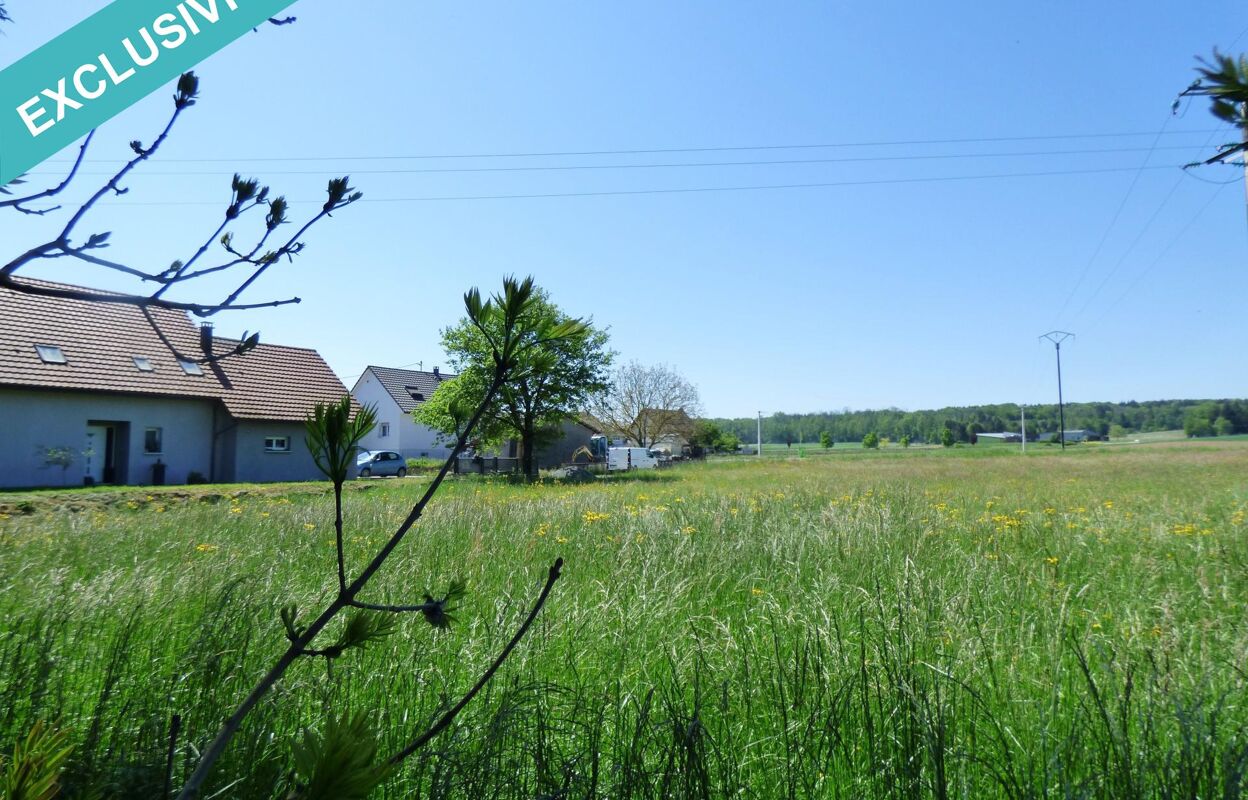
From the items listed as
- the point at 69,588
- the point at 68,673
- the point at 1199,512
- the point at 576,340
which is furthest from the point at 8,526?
the point at 1199,512

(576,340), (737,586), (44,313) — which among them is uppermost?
(44,313)

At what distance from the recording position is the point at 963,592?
12.6 feet

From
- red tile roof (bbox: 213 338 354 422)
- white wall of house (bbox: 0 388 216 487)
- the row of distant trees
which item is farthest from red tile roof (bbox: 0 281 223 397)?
the row of distant trees

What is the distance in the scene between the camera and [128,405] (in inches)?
783

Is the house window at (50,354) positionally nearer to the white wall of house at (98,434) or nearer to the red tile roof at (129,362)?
the red tile roof at (129,362)

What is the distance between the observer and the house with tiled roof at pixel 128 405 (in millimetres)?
17750

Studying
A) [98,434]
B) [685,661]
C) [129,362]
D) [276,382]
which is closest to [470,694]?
[685,661]

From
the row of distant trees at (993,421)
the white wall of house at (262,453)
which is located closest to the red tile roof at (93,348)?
the white wall of house at (262,453)

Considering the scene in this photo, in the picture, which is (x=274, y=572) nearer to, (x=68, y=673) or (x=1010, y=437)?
(x=68, y=673)

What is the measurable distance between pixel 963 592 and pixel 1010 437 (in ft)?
358

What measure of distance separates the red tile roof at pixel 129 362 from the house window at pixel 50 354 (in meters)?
0.11

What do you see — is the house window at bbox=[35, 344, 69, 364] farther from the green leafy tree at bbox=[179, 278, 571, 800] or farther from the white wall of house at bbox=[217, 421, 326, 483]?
the green leafy tree at bbox=[179, 278, 571, 800]

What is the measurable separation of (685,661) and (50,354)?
22.8 metres

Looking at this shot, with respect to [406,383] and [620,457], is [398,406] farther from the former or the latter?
[620,457]
